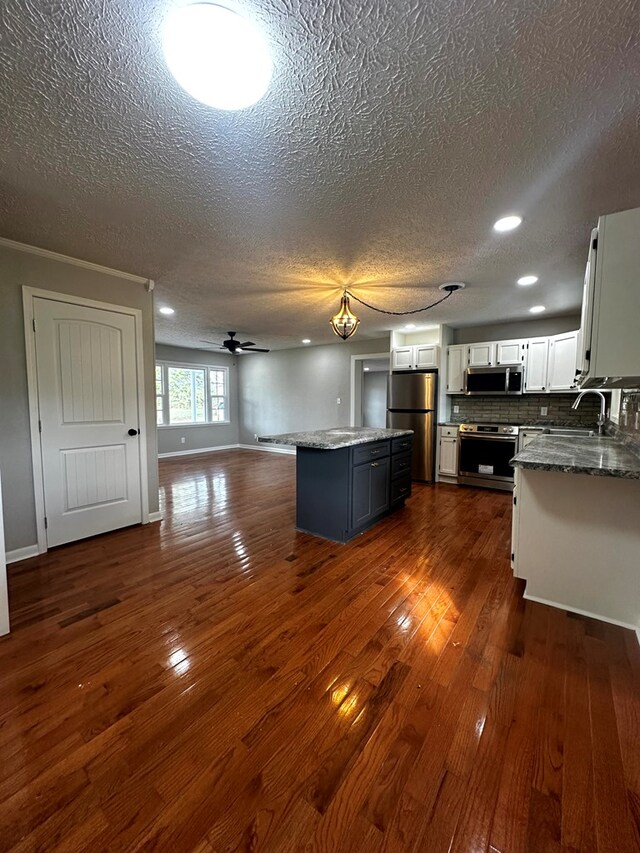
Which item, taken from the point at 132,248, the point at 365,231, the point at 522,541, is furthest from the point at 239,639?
the point at 132,248

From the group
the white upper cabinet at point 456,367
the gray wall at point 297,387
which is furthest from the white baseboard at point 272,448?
the white upper cabinet at point 456,367

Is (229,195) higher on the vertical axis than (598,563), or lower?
higher

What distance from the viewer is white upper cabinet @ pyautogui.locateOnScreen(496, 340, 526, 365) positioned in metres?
4.75

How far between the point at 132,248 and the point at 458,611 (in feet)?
11.3

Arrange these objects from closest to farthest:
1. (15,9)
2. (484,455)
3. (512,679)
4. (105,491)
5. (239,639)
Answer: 1. (15,9)
2. (512,679)
3. (239,639)
4. (105,491)
5. (484,455)

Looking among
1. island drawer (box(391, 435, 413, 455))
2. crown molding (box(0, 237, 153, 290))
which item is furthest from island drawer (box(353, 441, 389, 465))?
crown molding (box(0, 237, 153, 290))

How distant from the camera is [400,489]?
4008 millimetres

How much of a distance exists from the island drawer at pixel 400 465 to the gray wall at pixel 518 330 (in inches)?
101

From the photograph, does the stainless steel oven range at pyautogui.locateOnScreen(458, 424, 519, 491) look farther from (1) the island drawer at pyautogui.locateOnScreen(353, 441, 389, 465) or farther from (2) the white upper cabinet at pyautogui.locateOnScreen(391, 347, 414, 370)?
(1) the island drawer at pyautogui.locateOnScreen(353, 441, 389, 465)

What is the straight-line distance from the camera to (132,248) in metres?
2.67

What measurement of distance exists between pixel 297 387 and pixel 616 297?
21.5 feet

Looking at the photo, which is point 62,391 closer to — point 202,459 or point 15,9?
point 15,9

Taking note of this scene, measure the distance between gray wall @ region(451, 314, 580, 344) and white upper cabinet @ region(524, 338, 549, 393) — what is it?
45 cm

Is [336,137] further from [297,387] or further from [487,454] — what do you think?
[297,387]
